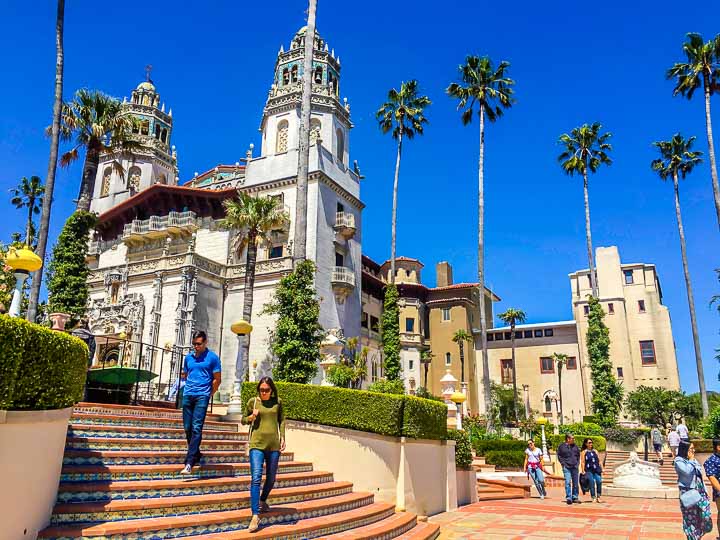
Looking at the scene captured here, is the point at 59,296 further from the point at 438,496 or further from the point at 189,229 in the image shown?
the point at 438,496

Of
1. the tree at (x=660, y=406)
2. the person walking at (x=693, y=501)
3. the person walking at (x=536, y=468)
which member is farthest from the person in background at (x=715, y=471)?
the tree at (x=660, y=406)

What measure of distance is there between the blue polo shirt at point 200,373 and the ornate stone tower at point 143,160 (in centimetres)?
3969

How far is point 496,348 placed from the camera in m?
58.0

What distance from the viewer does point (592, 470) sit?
16031 millimetres

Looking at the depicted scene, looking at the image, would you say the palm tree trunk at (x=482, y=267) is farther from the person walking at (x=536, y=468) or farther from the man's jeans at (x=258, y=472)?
the man's jeans at (x=258, y=472)

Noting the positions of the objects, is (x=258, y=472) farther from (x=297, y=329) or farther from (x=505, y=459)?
(x=505, y=459)

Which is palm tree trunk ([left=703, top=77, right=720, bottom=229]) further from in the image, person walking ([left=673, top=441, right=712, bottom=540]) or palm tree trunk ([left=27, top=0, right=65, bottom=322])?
palm tree trunk ([left=27, top=0, right=65, bottom=322])

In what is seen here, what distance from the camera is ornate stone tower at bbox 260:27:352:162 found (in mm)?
37156

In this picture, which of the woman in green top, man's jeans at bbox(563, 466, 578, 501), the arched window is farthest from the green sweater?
the arched window

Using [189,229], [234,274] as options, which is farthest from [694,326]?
[189,229]

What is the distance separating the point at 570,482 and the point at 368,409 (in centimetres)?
787

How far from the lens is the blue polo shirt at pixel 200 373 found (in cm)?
819

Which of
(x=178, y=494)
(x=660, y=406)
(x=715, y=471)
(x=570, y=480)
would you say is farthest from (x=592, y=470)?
(x=660, y=406)

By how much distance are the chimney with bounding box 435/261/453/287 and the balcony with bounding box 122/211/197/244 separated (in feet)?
92.1
